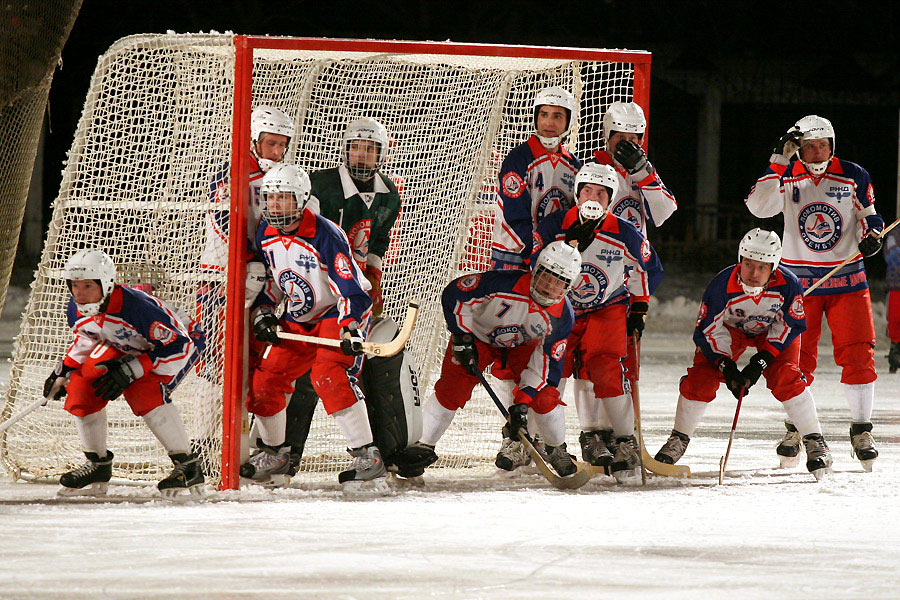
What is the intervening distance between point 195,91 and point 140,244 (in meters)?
0.57

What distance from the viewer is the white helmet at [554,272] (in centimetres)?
403

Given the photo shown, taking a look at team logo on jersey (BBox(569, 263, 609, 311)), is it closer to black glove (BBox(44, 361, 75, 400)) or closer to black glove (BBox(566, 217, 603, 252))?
black glove (BBox(566, 217, 603, 252))

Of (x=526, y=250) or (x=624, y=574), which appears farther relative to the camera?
(x=526, y=250)

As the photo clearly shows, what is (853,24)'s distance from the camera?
16.0 meters

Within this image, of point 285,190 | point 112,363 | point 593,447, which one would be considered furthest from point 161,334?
point 593,447

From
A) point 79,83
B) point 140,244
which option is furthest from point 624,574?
point 79,83

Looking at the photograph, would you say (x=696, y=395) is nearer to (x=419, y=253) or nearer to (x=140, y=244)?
(x=419, y=253)

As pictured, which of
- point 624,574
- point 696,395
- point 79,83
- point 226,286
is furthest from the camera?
point 79,83

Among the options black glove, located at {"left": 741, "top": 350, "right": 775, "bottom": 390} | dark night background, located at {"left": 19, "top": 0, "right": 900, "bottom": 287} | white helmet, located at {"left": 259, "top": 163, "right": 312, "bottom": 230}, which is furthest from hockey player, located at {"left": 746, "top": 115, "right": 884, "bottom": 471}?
dark night background, located at {"left": 19, "top": 0, "right": 900, "bottom": 287}

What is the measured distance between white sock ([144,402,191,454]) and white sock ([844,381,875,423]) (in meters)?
2.56

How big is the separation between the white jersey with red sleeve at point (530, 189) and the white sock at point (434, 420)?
66 cm

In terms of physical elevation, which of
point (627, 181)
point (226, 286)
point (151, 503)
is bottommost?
point (151, 503)

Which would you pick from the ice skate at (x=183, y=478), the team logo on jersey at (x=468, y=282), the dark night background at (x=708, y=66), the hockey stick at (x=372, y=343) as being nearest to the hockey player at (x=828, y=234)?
the team logo on jersey at (x=468, y=282)

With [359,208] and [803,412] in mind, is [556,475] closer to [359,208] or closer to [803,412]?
[803,412]
